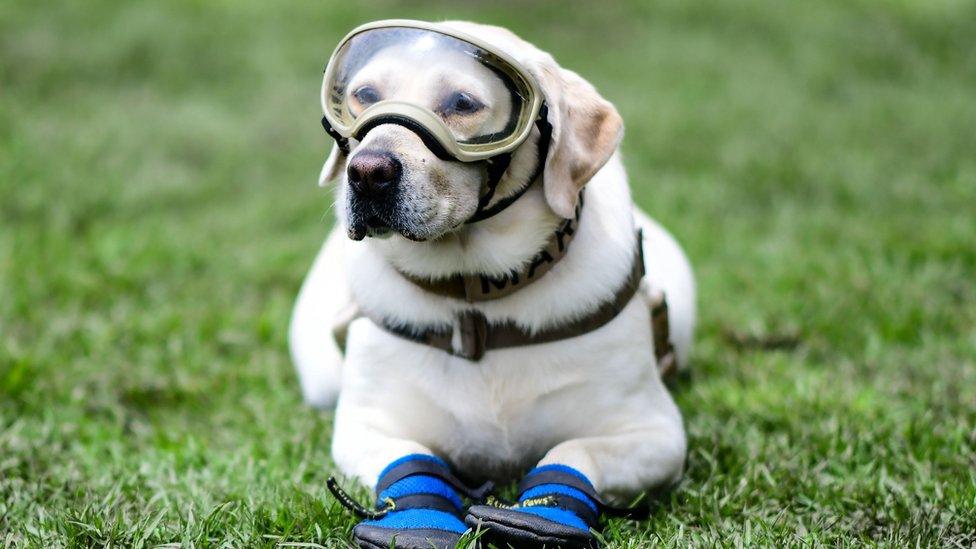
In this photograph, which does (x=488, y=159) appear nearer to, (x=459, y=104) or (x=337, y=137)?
(x=459, y=104)

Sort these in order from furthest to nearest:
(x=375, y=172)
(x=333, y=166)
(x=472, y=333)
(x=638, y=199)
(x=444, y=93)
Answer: (x=638, y=199)
(x=333, y=166)
(x=472, y=333)
(x=444, y=93)
(x=375, y=172)

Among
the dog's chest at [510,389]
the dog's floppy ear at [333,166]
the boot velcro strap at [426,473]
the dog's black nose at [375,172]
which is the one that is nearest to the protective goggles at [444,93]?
the dog's black nose at [375,172]

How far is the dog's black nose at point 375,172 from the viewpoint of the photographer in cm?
238

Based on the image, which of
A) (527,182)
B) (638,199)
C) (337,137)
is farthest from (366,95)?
(638,199)

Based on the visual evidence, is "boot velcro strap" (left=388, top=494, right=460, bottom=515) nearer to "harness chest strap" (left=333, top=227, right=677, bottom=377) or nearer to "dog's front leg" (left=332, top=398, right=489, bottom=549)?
"dog's front leg" (left=332, top=398, right=489, bottom=549)

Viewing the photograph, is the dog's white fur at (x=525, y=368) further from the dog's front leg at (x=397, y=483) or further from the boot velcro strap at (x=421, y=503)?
the boot velcro strap at (x=421, y=503)

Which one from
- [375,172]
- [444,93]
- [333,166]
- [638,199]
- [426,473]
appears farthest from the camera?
[638,199]

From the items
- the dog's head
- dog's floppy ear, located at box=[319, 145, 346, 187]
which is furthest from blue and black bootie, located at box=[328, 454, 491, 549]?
dog's floppy ear, located at box=[319, 145, 346, 187]

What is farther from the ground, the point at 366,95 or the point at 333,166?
the point at 366,95

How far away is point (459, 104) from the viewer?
2.49 meters

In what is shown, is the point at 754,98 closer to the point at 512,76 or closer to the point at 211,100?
the point at 211,100

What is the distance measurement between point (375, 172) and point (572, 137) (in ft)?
1.80

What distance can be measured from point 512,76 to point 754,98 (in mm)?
6463

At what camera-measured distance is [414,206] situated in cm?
243
